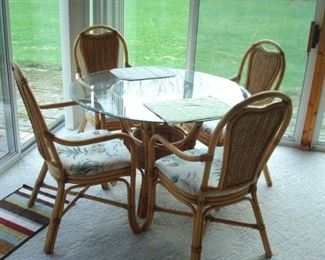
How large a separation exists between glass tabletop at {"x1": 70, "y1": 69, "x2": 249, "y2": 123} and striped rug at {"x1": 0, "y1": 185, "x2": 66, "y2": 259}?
26.5 inches

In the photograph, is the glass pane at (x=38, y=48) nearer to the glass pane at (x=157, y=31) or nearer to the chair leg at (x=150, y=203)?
the glass pane at (x=157, y=31)

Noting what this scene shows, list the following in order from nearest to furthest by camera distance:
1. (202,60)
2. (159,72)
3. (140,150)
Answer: (140,150), (159,72), (202,60)

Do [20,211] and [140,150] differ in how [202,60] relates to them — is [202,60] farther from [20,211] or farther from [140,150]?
[20,211]

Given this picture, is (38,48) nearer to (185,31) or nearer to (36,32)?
(36,32)

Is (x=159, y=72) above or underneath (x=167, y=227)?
above

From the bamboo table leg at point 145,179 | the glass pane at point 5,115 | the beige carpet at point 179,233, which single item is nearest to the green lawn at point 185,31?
the glass pane at point 5,115

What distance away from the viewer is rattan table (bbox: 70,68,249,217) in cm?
207

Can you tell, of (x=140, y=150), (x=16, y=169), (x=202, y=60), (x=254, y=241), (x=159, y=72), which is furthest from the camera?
(x=202, y=60)

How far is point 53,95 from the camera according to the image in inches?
140

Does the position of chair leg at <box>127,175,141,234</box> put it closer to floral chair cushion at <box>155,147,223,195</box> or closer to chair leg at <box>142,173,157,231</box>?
chair leg at <box>142,173,157,231</box>

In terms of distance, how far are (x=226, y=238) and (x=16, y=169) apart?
1473mm

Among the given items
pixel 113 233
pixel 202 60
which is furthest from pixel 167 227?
pixel 202 60

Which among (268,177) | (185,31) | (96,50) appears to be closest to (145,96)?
(96,50)

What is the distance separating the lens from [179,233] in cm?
227
